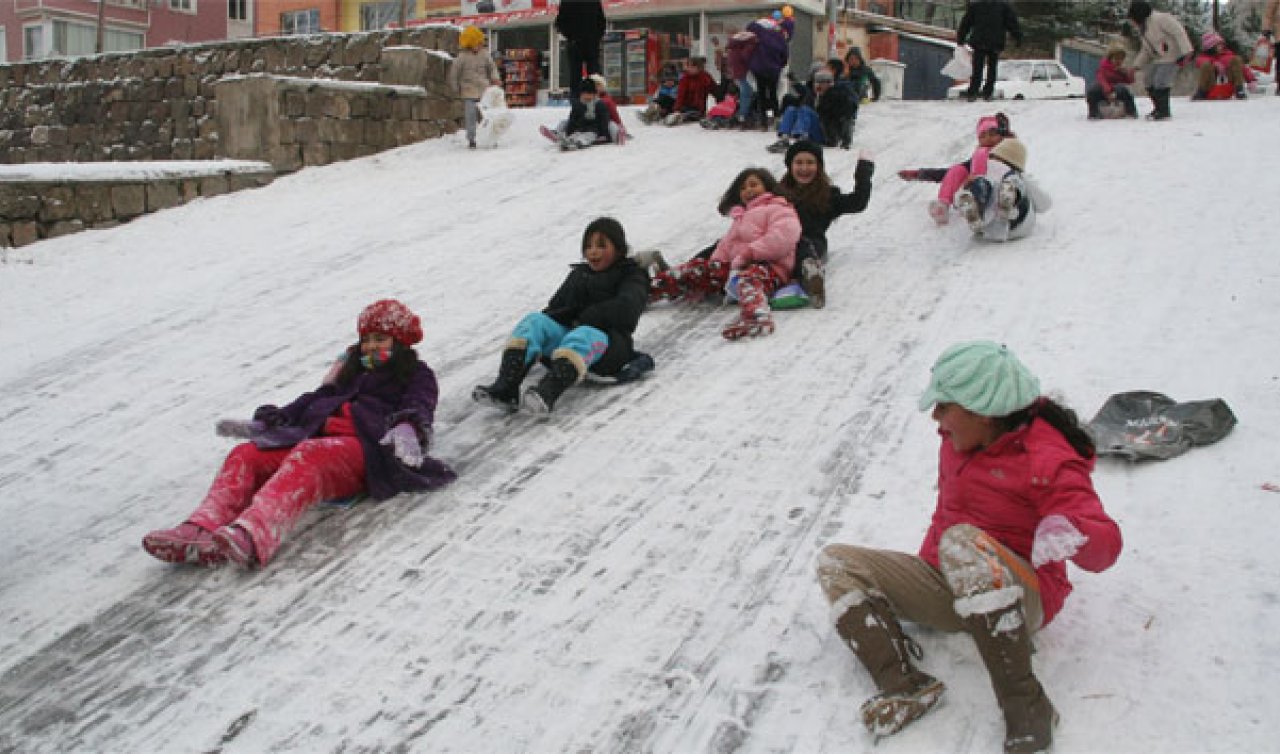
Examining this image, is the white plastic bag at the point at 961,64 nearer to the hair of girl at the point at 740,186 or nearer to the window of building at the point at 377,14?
the hair of girl at the point at 740,186

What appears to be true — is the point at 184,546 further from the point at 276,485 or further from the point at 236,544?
the point at 276,485

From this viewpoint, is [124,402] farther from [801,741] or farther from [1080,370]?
[1080,370]

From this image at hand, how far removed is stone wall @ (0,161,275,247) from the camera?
31.2 ft

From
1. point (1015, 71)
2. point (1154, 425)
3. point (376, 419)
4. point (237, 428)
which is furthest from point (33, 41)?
point (1154, 425)

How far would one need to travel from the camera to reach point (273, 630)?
120 inches

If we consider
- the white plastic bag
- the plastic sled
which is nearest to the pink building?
the white plastic bag

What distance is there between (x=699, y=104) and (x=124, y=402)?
943 centimetres

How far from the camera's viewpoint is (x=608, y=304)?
197 inches

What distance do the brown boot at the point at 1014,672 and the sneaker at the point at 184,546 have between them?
94.9 inches

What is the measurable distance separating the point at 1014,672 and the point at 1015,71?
2342 cm

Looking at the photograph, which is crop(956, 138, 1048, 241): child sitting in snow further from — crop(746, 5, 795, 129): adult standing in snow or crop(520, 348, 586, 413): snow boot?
crop(746, 5, 795, 129): adult standing in snow

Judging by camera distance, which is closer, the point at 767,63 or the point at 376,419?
the point at 376,419

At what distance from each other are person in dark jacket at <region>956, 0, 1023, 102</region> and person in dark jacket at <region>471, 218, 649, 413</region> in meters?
9.82

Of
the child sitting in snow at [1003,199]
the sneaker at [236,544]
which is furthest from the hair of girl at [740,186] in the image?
the sneaker at [236,544]
